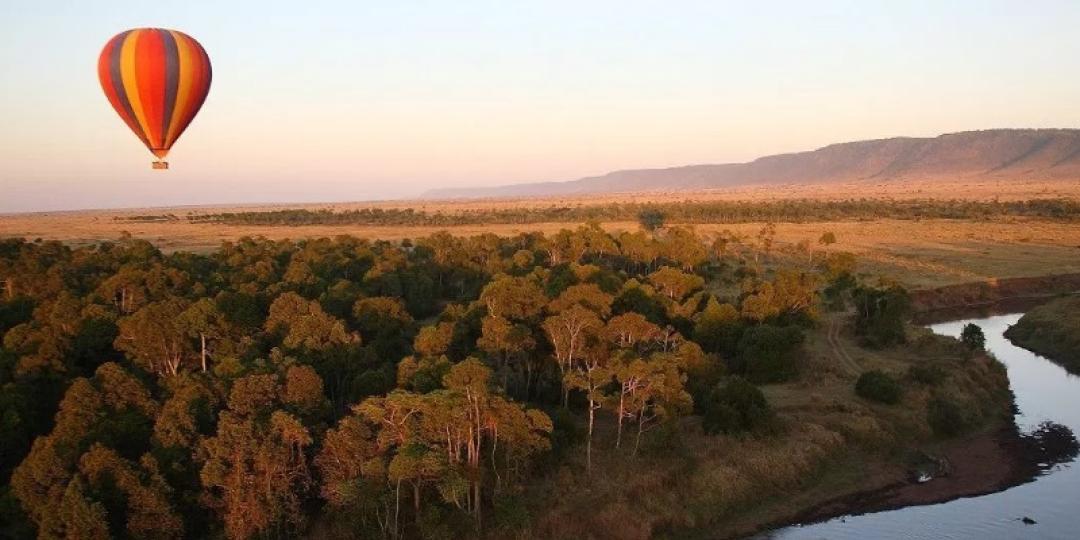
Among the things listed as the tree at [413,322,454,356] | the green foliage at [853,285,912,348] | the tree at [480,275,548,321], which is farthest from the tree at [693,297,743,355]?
the tree at [413,322,454,356]

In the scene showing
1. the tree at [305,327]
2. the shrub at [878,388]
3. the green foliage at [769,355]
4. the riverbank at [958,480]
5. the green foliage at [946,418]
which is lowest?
the riverbank at [958,480]

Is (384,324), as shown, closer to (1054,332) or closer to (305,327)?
(305,327)

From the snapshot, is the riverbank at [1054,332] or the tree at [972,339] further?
the riverbank at [1054,332]

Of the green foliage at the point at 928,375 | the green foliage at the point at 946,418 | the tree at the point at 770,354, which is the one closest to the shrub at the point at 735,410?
the tree at the point at 770,354

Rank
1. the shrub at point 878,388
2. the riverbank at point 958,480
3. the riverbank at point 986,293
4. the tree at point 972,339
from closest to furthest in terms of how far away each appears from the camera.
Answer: the riverbank at point 958,480
the shrub at point 878,388
the tree at point 972,339
the riverbank at point 986,293

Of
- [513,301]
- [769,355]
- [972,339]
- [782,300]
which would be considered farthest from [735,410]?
[972,339]

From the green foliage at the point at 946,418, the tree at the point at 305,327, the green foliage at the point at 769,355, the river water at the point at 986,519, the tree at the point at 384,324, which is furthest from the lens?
the green foliage at the point at 769,355

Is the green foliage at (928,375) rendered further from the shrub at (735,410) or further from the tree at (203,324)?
the tree at (203,324)
